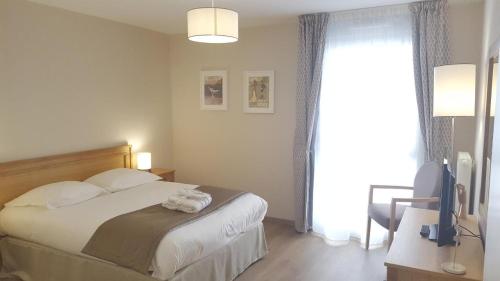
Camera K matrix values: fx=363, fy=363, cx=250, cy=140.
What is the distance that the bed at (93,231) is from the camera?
8.43 ft

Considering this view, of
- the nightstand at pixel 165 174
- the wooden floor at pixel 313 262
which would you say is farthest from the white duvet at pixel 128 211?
the nightstand at pixel 165 174

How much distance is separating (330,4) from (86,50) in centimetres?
265

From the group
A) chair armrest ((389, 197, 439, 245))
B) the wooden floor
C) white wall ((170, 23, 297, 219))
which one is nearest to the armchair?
chair armrest ((389, 197, 439, 245))

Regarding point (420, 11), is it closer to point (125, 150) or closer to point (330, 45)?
point (330, 45)

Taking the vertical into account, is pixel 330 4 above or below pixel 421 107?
above

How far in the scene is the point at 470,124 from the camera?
350 centimetres

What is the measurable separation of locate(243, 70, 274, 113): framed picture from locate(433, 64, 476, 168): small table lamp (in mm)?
2466

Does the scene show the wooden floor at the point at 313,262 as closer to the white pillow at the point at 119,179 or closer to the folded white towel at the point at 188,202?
the folded white towel at the point at 188,202

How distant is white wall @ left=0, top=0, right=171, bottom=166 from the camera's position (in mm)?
3334

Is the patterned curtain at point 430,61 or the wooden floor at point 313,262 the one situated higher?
the patterned curtain at point 430,61

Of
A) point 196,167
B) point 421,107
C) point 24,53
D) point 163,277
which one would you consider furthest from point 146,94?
point 421,107

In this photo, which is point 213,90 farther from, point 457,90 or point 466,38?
point 457,90

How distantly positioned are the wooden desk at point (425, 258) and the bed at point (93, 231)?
136 centimetres

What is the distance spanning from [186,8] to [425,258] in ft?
10.1
